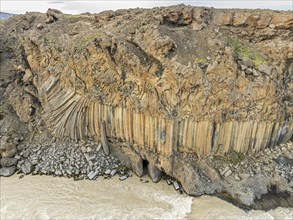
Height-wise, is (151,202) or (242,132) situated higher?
(242,132)

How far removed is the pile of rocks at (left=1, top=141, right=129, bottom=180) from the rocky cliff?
72 cm

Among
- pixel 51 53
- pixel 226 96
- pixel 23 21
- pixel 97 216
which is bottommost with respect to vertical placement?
pixel 97 216

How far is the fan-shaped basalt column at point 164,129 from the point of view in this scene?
1513cm

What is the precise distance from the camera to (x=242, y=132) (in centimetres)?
1531

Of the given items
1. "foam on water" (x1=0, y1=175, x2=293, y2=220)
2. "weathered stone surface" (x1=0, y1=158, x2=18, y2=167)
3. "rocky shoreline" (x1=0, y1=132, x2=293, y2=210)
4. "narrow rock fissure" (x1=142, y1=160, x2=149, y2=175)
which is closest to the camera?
"foam on water" (x1=0, y1=175, x2=293, y2=220)

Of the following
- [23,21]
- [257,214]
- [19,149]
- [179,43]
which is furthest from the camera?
[23,21]

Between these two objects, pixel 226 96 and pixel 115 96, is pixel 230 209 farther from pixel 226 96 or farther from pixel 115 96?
pixel 115 96

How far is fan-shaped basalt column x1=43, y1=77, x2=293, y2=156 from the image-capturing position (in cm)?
1513

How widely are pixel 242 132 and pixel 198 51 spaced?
5190mm

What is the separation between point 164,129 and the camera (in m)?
15.2

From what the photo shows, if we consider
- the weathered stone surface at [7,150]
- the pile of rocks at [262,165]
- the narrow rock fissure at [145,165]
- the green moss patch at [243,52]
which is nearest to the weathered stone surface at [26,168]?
the weathered stone surface at [7,150]

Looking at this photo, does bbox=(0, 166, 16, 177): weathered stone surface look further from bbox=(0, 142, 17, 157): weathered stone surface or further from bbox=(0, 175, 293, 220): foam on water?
bbox=(0, 142, 17, 157): weathered stone surface

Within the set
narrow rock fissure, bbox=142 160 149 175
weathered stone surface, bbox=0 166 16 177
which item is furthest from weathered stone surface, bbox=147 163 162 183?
weathered stone surface, bbox=0 166 16 177

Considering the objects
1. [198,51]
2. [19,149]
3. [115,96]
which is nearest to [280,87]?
[198,51]
